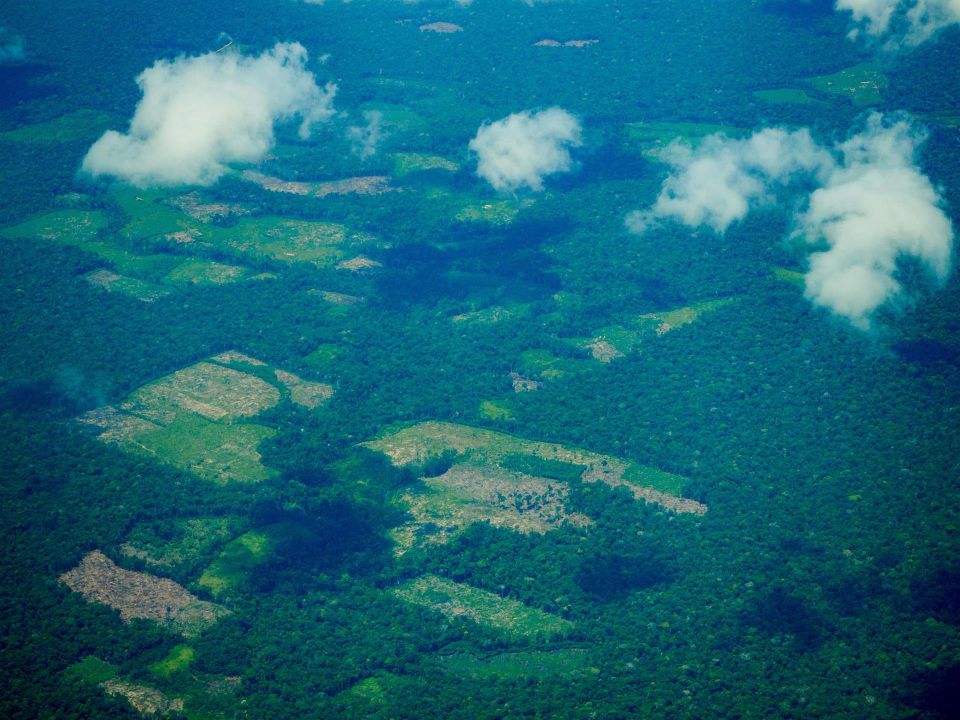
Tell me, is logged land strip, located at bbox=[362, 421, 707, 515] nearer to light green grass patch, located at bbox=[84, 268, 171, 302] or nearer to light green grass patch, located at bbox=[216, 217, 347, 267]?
light green grass patch, located at bbox=[216, 217, 347, 267]


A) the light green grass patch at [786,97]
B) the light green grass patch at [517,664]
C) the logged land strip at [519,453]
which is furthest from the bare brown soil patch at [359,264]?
the light green grass patch at [786,97]

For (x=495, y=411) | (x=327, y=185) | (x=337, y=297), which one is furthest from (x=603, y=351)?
(x=327, y=185)

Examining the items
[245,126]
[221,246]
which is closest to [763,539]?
[221,246]

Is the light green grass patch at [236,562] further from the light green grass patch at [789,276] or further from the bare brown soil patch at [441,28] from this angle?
the bare brown soil patch at [441,28]

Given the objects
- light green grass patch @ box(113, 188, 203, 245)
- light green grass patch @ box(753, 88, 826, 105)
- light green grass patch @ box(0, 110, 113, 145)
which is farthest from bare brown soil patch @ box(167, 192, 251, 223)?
light green grass patch @ box(753, 88, 826, 105)

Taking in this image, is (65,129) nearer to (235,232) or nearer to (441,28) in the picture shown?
(235,232)

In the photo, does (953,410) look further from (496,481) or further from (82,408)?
(82,408)

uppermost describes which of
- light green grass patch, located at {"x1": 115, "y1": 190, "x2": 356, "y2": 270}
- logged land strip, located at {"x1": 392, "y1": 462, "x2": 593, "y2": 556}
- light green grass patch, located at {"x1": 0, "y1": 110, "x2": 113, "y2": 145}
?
light green grass patch, located at {"x1": 0, "y1": 110, "x2": 113, "y2": 145}

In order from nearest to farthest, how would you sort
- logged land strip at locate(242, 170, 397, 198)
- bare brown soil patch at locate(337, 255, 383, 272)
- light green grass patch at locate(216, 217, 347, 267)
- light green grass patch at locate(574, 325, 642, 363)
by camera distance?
light green grass patch at locate(574, 325, 642, 363)
bare brown soil patch at locate(337, 255, 383, 272)
light green grass patch at locate(216, 217, 347, 267)
logged land strip at locate(242, 170, 397, 198)
